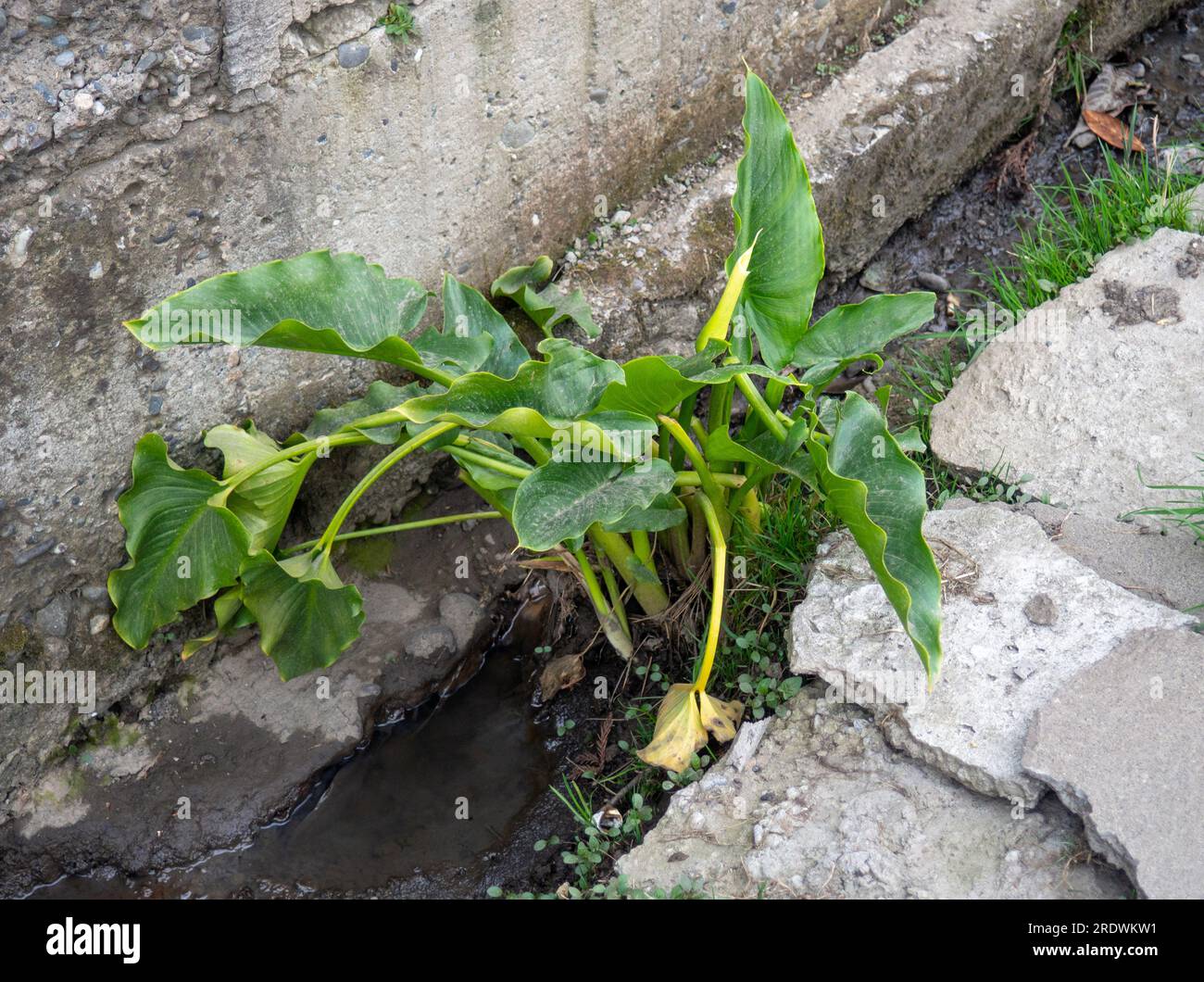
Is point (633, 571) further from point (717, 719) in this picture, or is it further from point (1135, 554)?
point (1135, 554)

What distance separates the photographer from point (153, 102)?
2174 millimetres

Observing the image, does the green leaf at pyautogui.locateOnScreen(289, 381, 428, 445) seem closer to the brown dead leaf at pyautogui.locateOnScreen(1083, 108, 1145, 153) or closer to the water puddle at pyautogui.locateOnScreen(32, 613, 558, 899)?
the water puddle at pyautogui.locateOnScreen(32, 613, 558, 899)

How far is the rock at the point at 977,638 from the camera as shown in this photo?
205 cm

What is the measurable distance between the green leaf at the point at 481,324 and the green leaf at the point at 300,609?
0.55 m

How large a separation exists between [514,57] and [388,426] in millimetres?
920

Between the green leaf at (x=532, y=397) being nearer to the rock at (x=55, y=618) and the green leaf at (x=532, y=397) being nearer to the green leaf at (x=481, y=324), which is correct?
the green leaf at (x=481, y=324)

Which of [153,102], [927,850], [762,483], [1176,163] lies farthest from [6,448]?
[1176,163]

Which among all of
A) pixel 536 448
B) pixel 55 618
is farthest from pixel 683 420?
pixel 55 618

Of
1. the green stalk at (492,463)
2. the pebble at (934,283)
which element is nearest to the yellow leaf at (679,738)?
the green stalk at (492,463)

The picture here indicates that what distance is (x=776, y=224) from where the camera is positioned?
2.28 m

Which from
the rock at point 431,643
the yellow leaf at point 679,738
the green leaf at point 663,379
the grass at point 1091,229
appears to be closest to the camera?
the green leaf at point 663,379

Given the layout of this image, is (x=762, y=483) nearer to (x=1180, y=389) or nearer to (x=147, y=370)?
(x=1180, y=389)

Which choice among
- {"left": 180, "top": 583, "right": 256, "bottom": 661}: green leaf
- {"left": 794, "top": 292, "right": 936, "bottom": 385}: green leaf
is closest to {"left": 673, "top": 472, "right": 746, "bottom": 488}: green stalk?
{"left": 794, "top": 292, "right": 936, "bottom": 385}: green leaf

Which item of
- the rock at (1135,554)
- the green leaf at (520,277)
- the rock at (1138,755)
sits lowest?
the rock at (1135,554)
